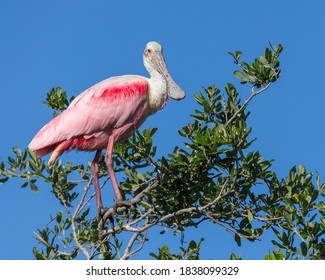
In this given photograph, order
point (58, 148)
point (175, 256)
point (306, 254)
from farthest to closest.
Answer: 1. point (58, 148)
2. point (175, 256)
3. point (306, 254)

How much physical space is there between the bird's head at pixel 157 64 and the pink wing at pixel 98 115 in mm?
438

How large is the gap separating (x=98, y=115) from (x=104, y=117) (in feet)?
0.27

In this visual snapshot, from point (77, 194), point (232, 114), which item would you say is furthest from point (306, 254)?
point (77, 194)

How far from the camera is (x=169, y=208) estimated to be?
11352mm

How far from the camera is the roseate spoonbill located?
13.1 m

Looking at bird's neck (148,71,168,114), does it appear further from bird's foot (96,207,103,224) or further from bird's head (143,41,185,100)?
bird's foot (96,207,103,224)

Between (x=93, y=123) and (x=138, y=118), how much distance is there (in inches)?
24.0

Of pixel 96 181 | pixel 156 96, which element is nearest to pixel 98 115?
pixel 156 96

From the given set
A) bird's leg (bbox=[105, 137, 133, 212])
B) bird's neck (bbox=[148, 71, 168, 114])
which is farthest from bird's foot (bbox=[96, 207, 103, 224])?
bird's neck (bbox=[148, 71, 168, 114])

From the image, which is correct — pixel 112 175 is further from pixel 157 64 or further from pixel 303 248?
pixel 303 248

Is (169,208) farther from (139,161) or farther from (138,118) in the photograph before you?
(138,118)

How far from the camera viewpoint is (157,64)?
1450cm

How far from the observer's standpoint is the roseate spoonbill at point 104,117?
13.1m

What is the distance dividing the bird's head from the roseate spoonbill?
1.2 inches
